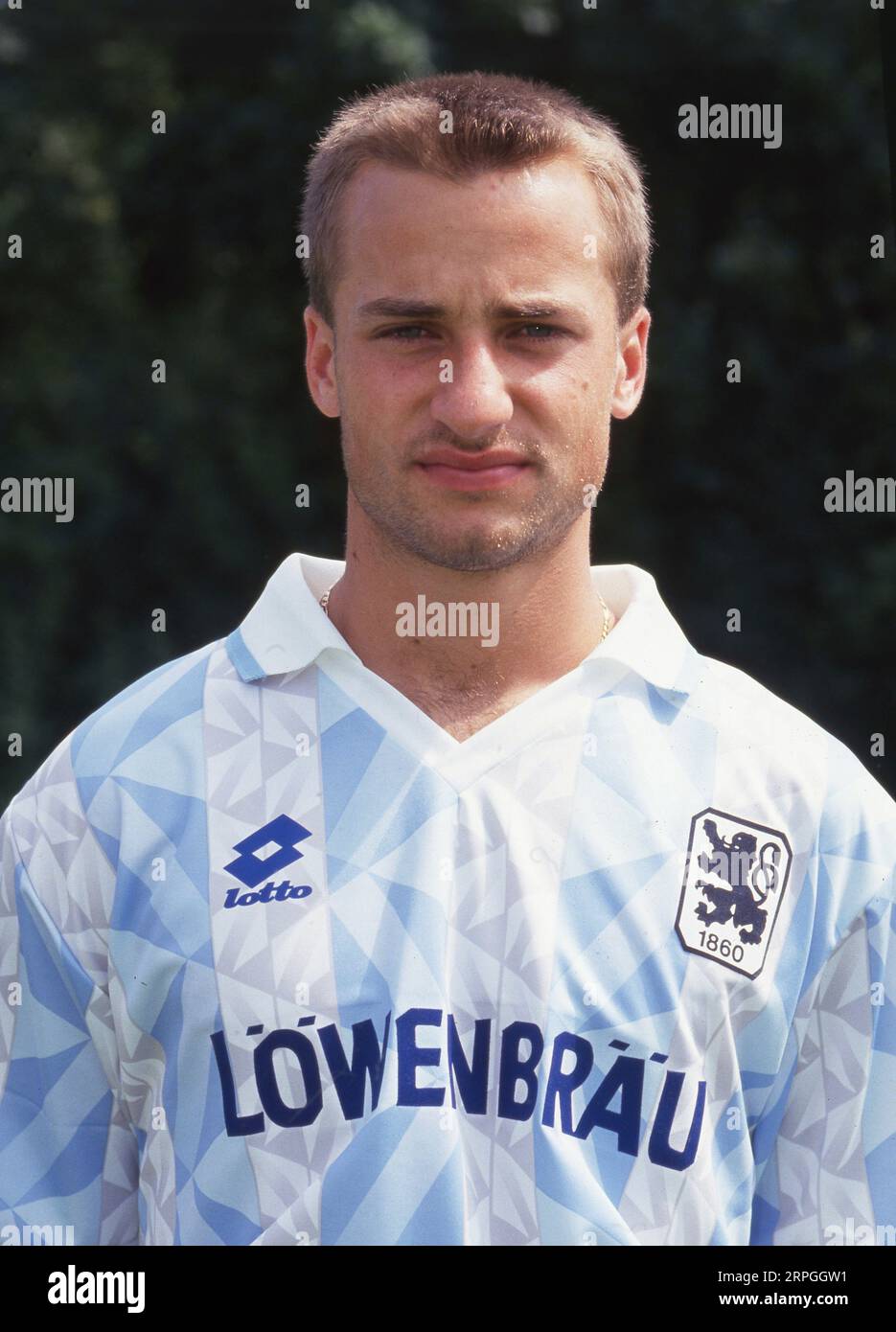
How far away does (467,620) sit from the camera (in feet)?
6.27

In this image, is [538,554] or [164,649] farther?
[164,649]

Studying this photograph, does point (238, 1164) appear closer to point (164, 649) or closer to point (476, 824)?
point (476, 824)

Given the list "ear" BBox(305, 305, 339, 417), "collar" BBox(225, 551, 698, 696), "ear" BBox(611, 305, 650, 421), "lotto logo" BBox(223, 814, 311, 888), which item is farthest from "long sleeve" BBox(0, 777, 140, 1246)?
"ear" BBox(611, 305, 650, 421)

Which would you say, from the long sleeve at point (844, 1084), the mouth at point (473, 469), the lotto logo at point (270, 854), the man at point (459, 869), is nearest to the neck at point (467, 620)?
the man at point (459, 869)

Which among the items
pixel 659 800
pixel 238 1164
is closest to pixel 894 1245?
pixel 659 800

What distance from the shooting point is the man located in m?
1.77

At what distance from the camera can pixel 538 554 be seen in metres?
1.89

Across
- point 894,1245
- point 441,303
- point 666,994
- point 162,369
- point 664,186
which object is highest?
point 664,186

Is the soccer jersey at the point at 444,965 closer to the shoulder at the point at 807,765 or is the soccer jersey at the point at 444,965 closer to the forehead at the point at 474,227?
the shoulder at the point at 807,765

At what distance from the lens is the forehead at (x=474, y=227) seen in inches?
70.9

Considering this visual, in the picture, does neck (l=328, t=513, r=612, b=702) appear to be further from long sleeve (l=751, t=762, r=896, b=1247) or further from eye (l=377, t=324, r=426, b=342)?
long sleeve (l=751, t=762, r=896, b=1247)

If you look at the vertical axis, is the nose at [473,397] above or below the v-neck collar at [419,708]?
above

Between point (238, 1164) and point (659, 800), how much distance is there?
61 centimetres

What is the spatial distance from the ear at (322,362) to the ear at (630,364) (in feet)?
1.11
